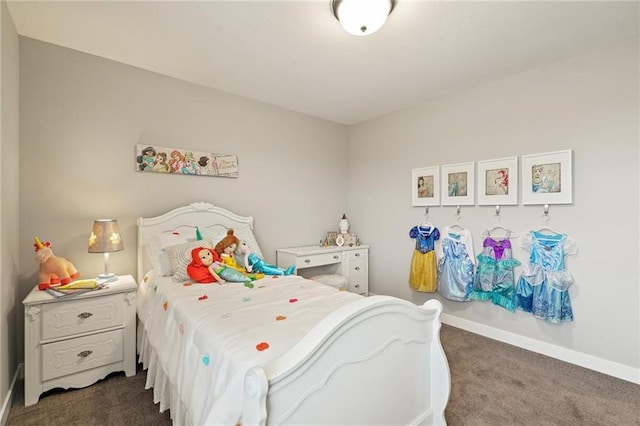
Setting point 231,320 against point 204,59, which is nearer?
point 231,320

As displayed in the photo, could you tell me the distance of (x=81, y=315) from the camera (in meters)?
1.95

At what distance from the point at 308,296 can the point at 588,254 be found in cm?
224

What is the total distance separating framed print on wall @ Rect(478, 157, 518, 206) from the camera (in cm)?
265

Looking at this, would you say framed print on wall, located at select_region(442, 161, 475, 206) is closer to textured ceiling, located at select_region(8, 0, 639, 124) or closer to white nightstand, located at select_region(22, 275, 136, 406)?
textured ceiling, located at select_region(8, 0, 639, 124)

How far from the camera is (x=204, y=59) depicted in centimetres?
243

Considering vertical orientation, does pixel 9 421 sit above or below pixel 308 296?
below

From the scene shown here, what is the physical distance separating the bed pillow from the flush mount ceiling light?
2.07 metres

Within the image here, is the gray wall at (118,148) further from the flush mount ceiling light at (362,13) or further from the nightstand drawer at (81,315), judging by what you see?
the flush mount ceiling light at (362,13)

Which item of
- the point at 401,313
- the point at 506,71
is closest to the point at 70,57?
the point at 401,313

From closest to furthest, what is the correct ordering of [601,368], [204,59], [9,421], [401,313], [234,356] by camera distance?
[234,356]
[401,313]
[9,421]
[601,368]
[204,59]

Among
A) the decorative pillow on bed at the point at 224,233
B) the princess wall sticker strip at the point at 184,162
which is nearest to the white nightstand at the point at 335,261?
the decorative pillow on bed at the point at 224,233

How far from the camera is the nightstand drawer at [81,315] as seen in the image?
1865mm

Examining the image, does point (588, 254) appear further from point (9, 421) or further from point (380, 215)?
point (9, 421)

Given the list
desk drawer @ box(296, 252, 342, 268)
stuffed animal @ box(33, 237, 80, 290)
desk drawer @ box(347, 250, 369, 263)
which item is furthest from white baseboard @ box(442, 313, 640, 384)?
stuffed animal @ box(33, 237, 80, 290)
